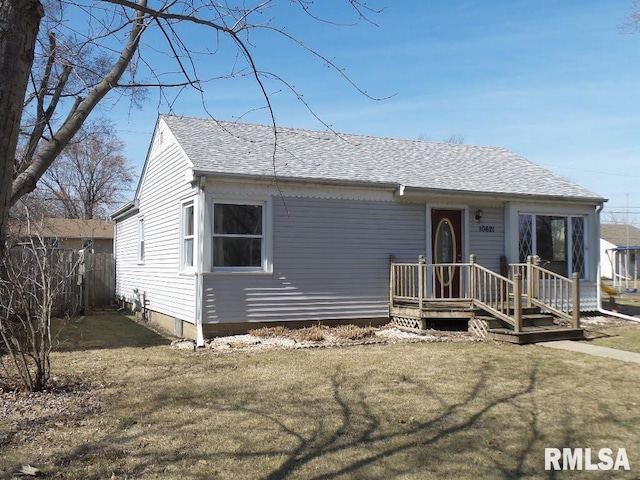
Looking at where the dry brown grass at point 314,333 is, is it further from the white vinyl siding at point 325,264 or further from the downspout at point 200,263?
the downspout at point 200,263

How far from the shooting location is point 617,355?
9.03 m

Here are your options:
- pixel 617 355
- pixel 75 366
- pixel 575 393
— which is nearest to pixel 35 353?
pixel 75 366

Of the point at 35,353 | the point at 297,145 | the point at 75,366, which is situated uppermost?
the point at 297,145

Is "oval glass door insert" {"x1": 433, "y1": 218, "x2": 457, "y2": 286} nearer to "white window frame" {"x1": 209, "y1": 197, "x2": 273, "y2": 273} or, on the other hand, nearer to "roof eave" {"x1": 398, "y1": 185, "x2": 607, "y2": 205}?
"roof eave" {"x1": 398, "y1": 185, "x2": 607, "y2": 205}

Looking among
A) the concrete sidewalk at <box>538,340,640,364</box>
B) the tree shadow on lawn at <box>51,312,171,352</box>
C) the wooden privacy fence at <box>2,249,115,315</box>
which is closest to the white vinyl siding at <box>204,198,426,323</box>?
the tree shadow on lawn at <box>51,312,171,352</box>

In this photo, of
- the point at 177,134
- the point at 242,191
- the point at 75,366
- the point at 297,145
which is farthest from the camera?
the point at 297,145

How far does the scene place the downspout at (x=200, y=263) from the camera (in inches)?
410

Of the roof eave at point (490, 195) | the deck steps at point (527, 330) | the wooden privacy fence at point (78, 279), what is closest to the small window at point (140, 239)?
the wooden privacy fence at point (78, 279)

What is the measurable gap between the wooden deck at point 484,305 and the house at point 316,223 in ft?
1.38

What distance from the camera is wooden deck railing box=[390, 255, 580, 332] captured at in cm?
1060

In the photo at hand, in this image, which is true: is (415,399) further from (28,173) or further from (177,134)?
(177,134)

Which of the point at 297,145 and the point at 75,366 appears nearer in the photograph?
the point at 75,366

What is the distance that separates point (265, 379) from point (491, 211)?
7.90 meters

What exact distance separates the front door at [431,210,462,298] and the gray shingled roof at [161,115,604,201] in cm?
73
